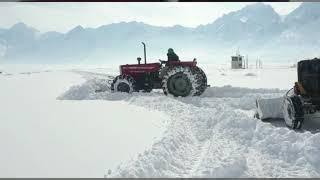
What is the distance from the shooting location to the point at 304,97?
8117 millimetres

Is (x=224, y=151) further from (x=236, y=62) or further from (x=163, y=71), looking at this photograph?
(x=236, y=62)

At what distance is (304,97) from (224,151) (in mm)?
2820

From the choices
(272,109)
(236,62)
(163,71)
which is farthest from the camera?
(236,62)

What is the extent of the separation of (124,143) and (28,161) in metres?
1.40

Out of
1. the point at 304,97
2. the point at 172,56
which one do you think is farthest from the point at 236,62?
the point at 304,97

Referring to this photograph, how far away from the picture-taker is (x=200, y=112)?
9180mm

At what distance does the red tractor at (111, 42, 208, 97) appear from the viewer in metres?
12.5

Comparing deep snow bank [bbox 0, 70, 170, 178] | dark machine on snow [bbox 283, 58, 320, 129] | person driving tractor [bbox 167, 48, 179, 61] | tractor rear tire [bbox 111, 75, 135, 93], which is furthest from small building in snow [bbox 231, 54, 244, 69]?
dark machine on snow [bbox 283, 58, 320, 129]

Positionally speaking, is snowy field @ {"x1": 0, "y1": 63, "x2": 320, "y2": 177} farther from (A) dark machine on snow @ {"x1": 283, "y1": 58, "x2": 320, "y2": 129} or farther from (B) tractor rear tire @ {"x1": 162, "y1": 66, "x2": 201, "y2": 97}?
(B) tractor rear tire @ {"x1": 162, "y1": 66, "x2": 201, "y2": 97}

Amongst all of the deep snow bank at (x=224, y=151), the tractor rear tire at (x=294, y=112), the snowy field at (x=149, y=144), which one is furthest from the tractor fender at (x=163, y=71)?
the tractor rear tire at (x=294, y=112)

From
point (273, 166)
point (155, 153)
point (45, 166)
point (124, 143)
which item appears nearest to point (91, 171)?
point (45, 166)

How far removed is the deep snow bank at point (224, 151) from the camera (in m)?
4.98

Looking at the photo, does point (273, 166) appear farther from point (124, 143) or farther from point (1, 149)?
point (1, 149)

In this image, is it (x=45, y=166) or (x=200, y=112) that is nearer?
(x=45, y=166)
